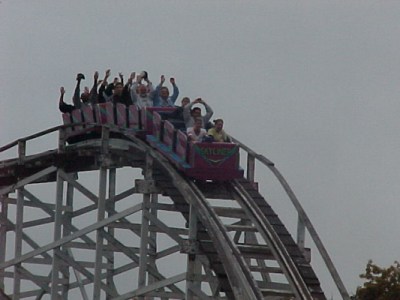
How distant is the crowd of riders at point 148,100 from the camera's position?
25406 mm

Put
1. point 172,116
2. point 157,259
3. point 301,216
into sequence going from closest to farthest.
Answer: point 301,216
point 172,116
point 157,259

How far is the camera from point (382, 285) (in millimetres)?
28891

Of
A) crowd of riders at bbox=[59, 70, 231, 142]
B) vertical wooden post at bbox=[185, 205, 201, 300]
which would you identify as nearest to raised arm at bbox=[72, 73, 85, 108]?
crowd of riders at bbox=[59, 70, 231, 142]

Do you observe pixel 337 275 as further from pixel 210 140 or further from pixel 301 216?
pixel 210 140

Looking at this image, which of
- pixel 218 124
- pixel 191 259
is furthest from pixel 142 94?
pixel 191 259

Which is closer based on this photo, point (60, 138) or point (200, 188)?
point (200, 188)

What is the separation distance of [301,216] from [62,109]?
652cm

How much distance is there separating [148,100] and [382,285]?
543 cm

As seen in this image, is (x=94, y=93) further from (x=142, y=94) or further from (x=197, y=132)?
(x=197, y=132)

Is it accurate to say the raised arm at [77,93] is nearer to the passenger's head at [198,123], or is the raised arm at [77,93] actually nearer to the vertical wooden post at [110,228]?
the vertical wooden post at [110,228]

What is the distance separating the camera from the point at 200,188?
25.3m

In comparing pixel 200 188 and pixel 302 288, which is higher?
pixel 200 188

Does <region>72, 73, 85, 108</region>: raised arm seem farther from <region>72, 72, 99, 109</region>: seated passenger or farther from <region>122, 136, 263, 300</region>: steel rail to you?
<region>122, 136, 263, 300</region>: steel rail

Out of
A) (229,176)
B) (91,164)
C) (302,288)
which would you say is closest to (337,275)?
(302,288)
